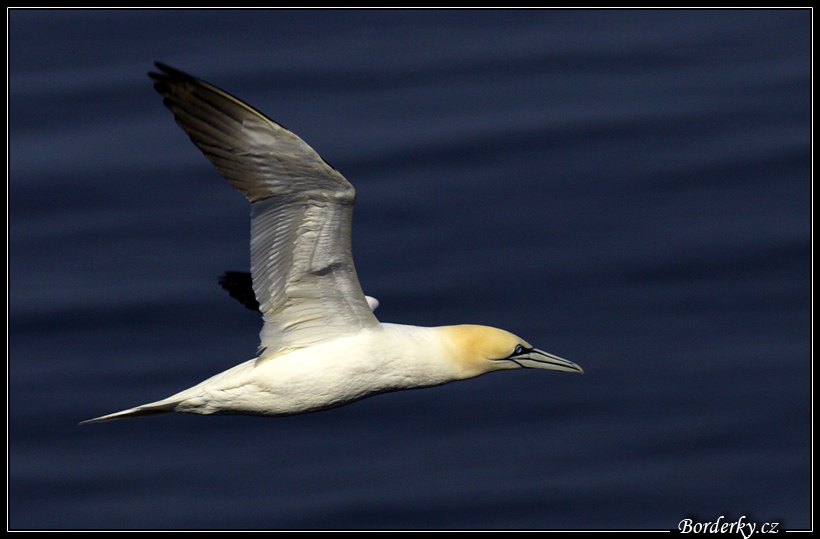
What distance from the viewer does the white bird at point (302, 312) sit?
905cm

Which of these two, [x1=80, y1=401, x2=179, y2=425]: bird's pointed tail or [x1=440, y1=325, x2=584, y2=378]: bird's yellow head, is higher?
[x1=440, y1=325, x2=584, y2=378]: bird's yellow head

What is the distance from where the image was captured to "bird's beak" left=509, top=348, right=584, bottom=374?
10.7 meters

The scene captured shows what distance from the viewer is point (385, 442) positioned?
47.6 ft

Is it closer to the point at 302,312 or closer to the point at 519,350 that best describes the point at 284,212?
the point at 302,312

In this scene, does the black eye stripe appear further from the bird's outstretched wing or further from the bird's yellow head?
the bird's outstretched wing

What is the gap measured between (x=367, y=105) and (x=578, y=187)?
3.02 m

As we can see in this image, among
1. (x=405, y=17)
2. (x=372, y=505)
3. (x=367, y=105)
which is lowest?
(x=372, y=505)

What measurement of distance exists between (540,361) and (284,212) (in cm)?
260

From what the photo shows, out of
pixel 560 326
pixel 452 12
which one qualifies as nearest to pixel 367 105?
pixel 452 12

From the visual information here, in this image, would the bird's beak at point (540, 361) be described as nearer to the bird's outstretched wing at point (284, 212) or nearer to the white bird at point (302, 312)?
the white bird at point (302, 312)

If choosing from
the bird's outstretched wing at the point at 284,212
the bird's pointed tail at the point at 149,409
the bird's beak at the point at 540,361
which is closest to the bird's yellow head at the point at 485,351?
the bird's beak at the point at 540,361

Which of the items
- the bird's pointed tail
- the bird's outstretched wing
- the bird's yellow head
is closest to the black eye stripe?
the bird's yellow head

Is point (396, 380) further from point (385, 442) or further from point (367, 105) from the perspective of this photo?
point (367, 105)

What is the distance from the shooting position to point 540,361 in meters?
10.8
